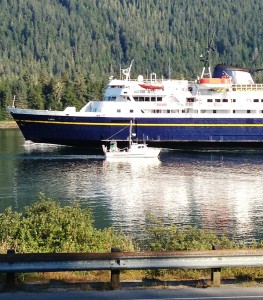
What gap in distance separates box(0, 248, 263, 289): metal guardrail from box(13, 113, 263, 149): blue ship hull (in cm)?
4503

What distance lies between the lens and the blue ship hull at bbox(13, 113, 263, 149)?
175 ft

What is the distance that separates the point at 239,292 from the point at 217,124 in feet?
151

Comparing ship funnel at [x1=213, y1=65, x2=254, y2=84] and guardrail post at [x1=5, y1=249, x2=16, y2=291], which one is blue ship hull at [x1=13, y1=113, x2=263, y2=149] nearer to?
ship funnel at [x1=213, y1=65, x2=254, y2=84]

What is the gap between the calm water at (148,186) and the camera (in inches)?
938

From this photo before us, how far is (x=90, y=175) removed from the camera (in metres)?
37.6

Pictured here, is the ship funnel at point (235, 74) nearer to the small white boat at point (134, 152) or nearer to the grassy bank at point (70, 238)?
the small white boat at point (134, 152)

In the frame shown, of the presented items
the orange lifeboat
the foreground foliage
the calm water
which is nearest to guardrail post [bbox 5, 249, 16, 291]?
the foreground foliage

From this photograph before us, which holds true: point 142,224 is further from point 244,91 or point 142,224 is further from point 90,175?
point 244,91

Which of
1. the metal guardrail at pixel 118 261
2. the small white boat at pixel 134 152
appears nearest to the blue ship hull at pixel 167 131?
the small white boat at pixel 134 152

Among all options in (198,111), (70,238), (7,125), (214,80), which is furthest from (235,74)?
(70,238)

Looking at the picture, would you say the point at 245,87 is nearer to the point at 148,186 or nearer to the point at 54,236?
the point at 148,186

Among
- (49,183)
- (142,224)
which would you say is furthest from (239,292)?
(49,183)

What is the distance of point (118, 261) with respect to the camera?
25.9 feet

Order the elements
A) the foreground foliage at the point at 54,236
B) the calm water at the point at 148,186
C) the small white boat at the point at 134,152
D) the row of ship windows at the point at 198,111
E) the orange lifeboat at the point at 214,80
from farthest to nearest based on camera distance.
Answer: the orange lifeboat at the point at 214,80, the row of ship windows at the point at 198,111, the small white boat at the point at 134,152, the calm water at the point at 148,186, the foreground foliage at the point at 54,236
